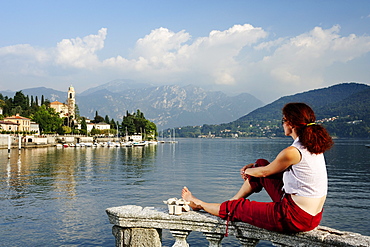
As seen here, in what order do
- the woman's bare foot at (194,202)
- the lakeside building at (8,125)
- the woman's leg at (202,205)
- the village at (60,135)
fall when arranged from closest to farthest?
1. the woman's leg at (202,205)
2. the woman's bare foot at (194,202)
3. the village at (60,135)
4. the lakeside building at (8,125)

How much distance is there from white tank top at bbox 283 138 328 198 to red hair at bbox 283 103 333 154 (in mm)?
92

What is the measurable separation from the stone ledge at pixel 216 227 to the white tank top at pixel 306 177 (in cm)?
52

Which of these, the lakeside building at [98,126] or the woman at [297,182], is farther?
the lakeside building at [98,126]

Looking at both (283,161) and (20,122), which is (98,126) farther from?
(283,161)

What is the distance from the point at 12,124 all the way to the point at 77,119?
4318 cm

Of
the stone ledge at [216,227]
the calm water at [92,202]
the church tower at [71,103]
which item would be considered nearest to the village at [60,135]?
the church tower at [71,103]

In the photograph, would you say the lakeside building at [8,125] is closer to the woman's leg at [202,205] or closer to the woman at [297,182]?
the woman's leg at [202,205]

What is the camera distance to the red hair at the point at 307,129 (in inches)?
179

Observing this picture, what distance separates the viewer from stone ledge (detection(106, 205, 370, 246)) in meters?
4.35

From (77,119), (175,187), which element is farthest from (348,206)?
(77,119)

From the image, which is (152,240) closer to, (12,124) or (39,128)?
(12,124)

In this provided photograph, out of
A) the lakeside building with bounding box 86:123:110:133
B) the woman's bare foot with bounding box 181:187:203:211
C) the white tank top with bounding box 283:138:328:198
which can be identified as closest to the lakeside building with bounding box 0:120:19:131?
the lakeside building with bounding box 86:123:110:133

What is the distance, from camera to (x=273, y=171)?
469 cm

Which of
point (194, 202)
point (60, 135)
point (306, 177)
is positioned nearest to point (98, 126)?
point (60, 135)
